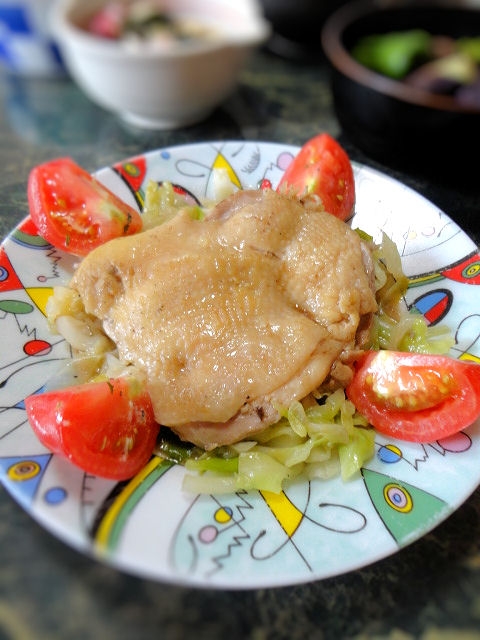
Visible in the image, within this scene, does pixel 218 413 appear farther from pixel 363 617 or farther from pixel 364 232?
pixel 364 232

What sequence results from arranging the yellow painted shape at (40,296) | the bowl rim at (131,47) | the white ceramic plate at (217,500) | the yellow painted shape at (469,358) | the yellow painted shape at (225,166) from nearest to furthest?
the white ceramic plate at (217,500)
the yellow painted shape at (469,358)
the yellow painted shape at (40,296)
the yellow painted shape at (225,166)
the bowl rim at (131,47)

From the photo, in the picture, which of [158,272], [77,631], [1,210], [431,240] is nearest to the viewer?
[77,631]

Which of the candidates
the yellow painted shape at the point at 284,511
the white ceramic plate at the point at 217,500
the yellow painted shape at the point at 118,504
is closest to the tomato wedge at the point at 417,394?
the white ceramic plate at the point at 217,500

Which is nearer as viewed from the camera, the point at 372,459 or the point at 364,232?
the point at 372,459

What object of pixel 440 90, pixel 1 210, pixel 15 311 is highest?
pixel 440 90

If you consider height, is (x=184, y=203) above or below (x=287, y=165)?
below

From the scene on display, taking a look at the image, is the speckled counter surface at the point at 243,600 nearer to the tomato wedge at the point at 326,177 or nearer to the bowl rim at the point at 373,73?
the tomato wedge at the point at 326,177

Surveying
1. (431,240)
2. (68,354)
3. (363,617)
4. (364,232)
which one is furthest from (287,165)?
(363,617)
